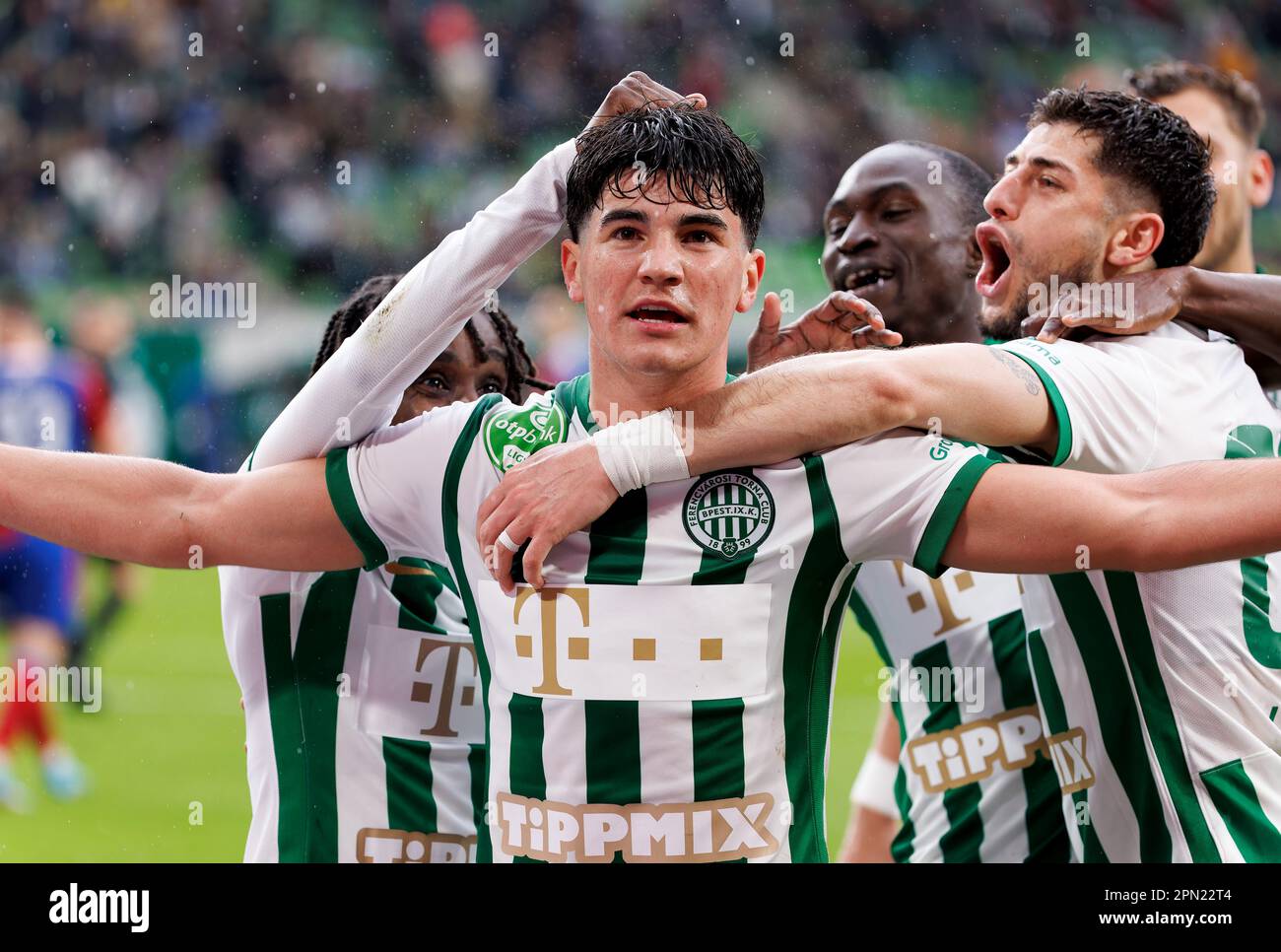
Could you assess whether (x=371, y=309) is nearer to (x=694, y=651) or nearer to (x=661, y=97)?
(x=661, y=97)

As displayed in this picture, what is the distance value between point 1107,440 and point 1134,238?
0.63 metres

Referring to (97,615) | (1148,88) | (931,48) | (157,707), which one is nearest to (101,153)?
(97,615)

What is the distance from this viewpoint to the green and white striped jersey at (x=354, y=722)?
2.89 metres

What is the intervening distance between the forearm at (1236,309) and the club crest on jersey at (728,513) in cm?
108

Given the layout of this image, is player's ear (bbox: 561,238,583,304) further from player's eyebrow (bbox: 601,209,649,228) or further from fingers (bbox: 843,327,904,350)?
fingers (bbox: 843,327,904,350)

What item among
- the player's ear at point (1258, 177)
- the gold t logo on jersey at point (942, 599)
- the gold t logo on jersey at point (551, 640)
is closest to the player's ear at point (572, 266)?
the gold t logo on jersey at point (551, 640)

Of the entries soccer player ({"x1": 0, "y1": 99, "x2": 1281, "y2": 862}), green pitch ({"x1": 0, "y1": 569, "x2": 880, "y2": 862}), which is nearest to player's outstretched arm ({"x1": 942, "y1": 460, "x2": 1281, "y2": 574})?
soccer player ({"x1": 0, "y1": 99, "x2": 1281, "y2": 862})

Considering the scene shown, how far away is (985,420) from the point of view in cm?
246

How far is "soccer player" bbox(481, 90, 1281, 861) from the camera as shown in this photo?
2.36 metres

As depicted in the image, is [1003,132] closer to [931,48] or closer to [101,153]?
[931,48]

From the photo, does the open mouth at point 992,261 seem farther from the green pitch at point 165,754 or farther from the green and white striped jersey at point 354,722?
the green pitch at point 165,754

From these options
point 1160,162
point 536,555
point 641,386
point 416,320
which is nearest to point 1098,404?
point 1160,162

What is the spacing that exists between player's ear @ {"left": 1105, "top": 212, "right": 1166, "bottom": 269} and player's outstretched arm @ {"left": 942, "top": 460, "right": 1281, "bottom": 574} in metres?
0.80
